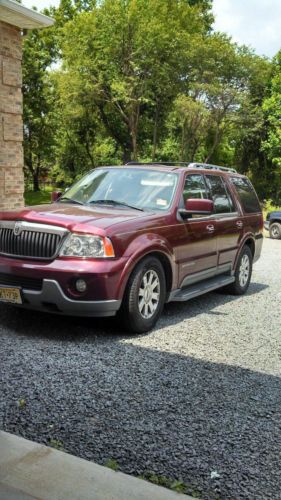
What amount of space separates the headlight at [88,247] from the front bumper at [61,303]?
0.35 m

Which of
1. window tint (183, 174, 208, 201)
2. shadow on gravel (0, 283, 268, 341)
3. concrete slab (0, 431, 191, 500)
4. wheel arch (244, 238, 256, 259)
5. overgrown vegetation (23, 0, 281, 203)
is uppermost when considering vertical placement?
overgrown vegetation (23, 0, 281, 203)

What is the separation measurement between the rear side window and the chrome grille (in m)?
3.73

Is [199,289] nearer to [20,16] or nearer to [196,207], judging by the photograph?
[196,207]

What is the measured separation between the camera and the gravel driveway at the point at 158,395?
301 centimetres

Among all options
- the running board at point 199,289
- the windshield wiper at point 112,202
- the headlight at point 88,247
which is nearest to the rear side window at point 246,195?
the running board at point 199,289

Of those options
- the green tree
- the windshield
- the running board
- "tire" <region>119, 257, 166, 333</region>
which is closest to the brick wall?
the windshield

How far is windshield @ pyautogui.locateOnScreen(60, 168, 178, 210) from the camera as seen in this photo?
246 inches

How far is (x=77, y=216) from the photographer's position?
548 centimetres

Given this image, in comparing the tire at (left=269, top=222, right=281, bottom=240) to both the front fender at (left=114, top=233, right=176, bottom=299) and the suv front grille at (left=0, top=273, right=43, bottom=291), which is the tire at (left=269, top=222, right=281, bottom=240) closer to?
the front fender at (left=114, top=233, right=176, bottom=299)

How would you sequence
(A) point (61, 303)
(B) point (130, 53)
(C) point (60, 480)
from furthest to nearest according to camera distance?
(B) point (130, 53)
(A) point (61, 303)
(C) point (60, 480)

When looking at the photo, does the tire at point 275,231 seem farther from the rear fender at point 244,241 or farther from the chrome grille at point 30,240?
the chrome grille at point 30,240

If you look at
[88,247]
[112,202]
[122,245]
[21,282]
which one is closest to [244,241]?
[112,202]

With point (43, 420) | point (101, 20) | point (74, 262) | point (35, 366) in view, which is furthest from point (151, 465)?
point (101, 20)

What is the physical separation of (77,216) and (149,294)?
1.12m
